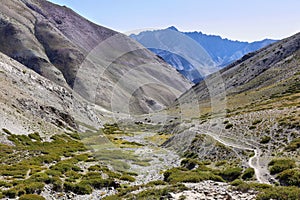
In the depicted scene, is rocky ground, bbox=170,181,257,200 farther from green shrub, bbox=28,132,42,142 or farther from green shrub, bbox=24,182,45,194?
green shrub, bbox=28,132,42,142

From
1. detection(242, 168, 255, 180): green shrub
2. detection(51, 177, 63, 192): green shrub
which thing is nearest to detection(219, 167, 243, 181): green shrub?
detection(242, 168, 255, 180): green shrub

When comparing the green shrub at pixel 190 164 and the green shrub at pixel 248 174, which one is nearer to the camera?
the green shrub at pixel 248 174

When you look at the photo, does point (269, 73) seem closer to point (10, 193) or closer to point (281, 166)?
point (281, 166)

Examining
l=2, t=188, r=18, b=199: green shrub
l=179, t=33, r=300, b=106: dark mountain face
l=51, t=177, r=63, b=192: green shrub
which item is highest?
l=179, t=33, r=300, b=106: dark mountain face

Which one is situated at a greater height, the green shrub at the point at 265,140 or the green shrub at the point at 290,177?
the green shrub at the point at 265,140

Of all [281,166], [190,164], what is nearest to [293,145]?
[281,166]

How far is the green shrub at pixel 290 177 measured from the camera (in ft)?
70.6

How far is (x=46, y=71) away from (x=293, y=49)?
152 metres

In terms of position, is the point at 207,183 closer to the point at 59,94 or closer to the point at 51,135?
the point at 51,135

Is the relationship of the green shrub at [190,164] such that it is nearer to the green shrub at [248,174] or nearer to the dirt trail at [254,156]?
the dirt trail at [254,156]

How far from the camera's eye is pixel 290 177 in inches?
883

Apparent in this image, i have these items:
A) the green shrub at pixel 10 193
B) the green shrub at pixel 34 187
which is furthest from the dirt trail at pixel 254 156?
the green shrub at pixel 10 193

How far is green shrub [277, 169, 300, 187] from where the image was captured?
21531 mm

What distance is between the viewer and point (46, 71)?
607ft
